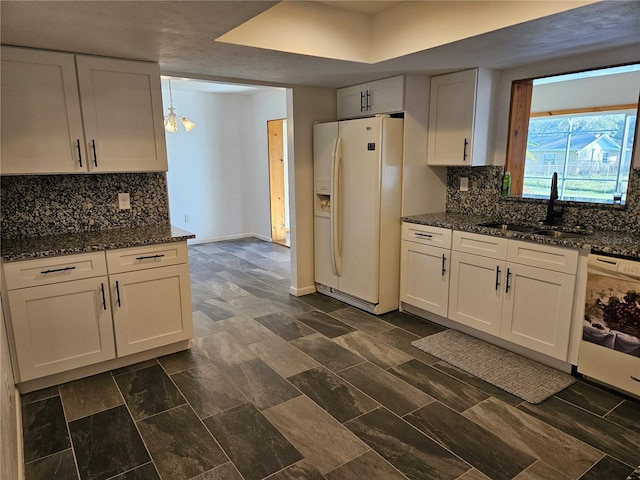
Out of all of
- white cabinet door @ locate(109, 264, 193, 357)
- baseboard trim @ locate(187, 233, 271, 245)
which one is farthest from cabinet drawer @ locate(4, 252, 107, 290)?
baseboard trim @ locate(187, 233, 271, 245)

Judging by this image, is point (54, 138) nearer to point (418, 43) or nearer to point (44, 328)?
point (44, 328)

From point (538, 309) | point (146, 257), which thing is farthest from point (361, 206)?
point (146, 257)

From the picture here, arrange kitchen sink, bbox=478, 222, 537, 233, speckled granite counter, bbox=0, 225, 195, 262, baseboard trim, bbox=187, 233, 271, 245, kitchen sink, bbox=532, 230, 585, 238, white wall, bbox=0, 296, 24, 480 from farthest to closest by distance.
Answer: baseboard trim, bbox=187, 233, 271, 245, kitchen sink, bbox=478, 222, 537, 233, kitchen sink, bbox=532, 230, 585, 238, speckled granite counter, bbox=0, 225, 195, 262, white wall, bbox=0, 296, 24, 480

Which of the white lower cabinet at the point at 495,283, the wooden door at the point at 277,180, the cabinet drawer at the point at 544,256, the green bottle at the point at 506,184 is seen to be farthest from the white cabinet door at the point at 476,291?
the wooden door at the point at 277,180

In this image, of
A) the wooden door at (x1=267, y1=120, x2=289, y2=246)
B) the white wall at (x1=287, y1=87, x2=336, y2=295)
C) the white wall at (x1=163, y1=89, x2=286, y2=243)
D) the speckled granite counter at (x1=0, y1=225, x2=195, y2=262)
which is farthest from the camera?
the wooden door at (x1=267, y1=120, x2=289, y2=246)

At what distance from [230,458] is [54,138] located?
2170 mm

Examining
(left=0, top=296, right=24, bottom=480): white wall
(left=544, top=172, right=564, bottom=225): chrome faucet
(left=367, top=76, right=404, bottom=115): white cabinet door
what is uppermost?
(left=367, top=76, right=404, bottom=115): white cabinet door

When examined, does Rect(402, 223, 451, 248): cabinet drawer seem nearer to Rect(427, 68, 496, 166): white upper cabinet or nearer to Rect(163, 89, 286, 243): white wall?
Rect(427, 68, 496, 166): white upper cabinet

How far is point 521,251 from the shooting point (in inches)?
112

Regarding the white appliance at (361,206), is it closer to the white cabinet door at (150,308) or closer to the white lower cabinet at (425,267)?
the white lower cabinet at (425,267)

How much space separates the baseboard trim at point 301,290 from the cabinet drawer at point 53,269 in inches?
81.5

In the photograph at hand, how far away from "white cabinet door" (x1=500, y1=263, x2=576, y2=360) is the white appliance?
109 cm

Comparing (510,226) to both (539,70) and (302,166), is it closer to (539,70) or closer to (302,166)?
(539,70)

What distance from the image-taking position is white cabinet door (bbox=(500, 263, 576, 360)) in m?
2.66
